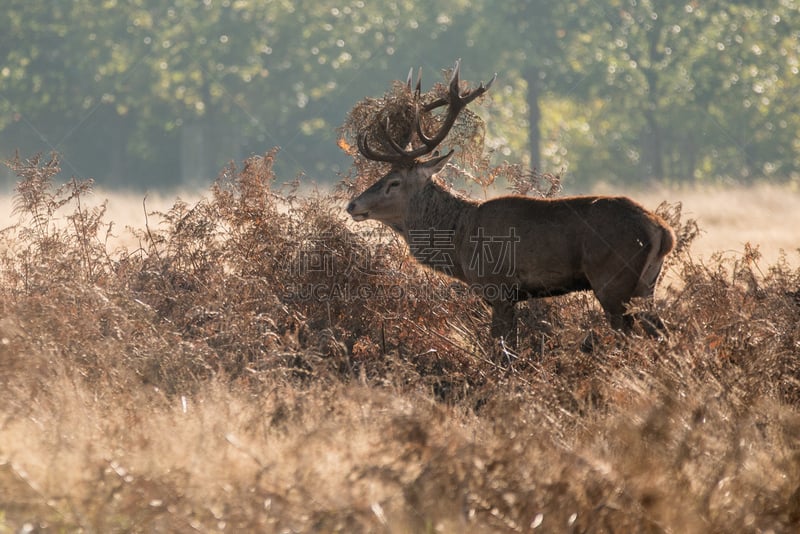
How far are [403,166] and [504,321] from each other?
6.36ft

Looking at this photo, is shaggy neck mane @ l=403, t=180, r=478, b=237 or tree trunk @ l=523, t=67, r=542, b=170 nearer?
shaggy neck mane @ l=403, t=180, r=478, b=237

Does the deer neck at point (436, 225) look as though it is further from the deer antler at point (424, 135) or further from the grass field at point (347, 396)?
the deer antler at point (424, 135)

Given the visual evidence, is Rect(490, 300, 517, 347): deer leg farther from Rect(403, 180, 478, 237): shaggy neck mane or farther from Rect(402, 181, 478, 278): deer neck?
Rect(403, 180, 478, 237): shaggy neck mane

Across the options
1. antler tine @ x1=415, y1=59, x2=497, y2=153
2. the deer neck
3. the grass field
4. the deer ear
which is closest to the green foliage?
antler tine @ x1=415, y1=59, x2=497, y2=153

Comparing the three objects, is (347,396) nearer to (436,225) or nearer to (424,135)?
(436,225)

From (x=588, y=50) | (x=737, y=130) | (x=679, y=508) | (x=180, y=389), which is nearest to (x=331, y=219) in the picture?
(x=180, y=389)

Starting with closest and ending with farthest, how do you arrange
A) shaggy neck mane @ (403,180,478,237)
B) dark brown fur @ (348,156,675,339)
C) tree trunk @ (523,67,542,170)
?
dark brown fur @ (348,156,675,339), shaggy neck mane @ (403,180,478,237), tree trunk @ (523,67,542,170)

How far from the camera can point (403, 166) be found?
30.1ft

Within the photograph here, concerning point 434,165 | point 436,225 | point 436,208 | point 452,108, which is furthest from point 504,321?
point 452,108

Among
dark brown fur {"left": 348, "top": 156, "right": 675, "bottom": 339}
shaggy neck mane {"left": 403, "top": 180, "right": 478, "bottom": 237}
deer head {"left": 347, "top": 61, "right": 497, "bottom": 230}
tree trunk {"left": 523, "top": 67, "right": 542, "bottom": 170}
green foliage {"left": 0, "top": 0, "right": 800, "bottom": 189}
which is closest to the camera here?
dark brown fur {"left": 348, "top": 156, "right": 675, "bottom": 339}

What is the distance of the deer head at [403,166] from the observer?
9.03 m

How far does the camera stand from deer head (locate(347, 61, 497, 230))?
9.03 metres

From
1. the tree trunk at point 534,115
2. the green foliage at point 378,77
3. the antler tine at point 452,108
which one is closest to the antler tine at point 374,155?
the antler tine at point 452,108

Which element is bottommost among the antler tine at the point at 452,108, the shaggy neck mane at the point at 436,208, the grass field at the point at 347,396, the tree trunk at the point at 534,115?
the grass field at the point at 347,396
